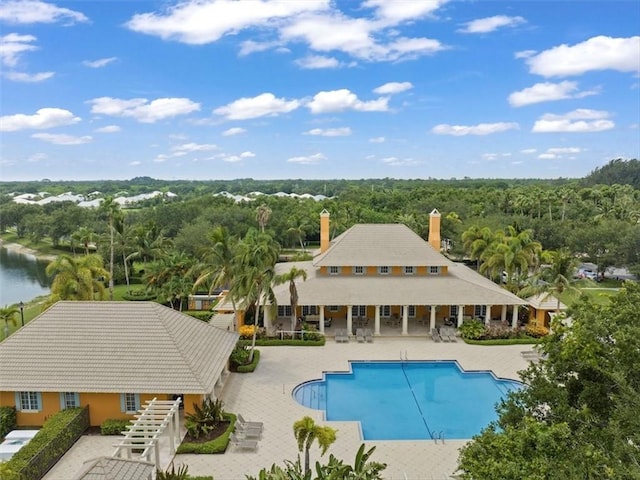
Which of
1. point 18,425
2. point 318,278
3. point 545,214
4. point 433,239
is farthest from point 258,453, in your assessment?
point 545,214

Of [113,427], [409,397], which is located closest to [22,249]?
[113,427]

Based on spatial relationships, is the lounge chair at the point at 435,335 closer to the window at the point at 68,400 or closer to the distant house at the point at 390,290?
the distant house at the point at 390,290

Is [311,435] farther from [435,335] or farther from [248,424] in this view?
[435,335]

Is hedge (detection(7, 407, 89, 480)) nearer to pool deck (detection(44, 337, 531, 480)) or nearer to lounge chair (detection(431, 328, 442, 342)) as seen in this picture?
pool deck (detection(44, 337, 531, 480))

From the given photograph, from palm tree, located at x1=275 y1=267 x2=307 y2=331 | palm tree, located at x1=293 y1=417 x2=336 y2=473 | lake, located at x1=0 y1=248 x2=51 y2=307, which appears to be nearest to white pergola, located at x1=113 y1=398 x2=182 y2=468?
palm tree, located at x1=293 y1=417 x2=336 y2=473

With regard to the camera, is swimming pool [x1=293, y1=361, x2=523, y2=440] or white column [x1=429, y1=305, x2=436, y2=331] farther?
white column [x1=429, y1=305, x2=436, y2=331]

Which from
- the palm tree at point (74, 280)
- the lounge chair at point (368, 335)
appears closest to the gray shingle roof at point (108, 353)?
the palm tree at point (74, 280)

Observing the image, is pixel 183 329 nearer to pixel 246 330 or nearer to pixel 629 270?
pixel 246 330
